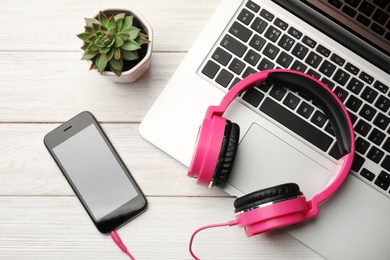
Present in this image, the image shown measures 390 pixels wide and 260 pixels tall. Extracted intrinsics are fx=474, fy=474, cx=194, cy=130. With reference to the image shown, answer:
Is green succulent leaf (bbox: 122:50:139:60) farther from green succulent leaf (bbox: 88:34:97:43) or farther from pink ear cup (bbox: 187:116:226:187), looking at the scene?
pink ear cup (bbox: 187:116:226:187)

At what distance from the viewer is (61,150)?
81cm

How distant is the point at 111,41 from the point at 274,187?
323 mm

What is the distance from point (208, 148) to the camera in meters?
0.69

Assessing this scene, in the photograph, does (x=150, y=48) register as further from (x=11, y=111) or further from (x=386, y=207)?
(x=386, y=207)

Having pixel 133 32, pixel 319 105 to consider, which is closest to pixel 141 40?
pixel 133 32

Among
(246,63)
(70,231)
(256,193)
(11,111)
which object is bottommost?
(70,231)

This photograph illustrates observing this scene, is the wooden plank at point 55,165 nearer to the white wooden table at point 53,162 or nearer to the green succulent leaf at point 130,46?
the white wooden table at point 53,162

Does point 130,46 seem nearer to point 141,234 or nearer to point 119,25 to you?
point 119,25

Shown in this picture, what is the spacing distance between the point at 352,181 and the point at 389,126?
0.35ft

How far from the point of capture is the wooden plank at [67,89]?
0.82 m

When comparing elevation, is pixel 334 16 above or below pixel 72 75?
above

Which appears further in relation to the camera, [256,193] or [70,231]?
[70,231]

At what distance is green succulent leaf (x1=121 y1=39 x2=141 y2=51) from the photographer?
0.71 m

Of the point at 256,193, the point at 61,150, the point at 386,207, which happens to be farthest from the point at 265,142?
the point at 61,150
